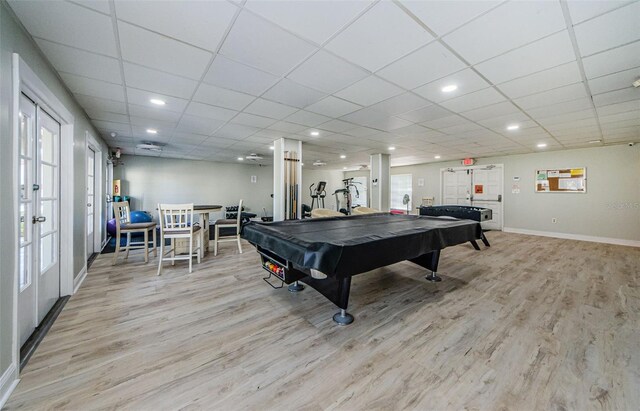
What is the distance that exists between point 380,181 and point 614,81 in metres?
4.82

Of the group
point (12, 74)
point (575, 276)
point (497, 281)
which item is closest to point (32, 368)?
A: point (12, 74)

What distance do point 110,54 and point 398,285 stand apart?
3.84m

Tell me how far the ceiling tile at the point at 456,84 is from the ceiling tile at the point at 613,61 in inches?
31.3

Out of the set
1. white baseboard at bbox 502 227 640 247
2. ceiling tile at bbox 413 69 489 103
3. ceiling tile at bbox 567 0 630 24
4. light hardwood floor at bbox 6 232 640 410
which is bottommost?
light hardwood floor at bbox 6 232 640 410

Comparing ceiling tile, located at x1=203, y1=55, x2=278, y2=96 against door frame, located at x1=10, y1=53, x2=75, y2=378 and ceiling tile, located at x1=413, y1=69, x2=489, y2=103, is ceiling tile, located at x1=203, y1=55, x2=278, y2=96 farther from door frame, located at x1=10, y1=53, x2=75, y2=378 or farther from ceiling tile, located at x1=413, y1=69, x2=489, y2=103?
ceiling tile, located at x1=413, y1=69, x2=489, y2=103

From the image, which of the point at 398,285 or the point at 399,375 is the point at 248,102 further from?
the point at 399,375

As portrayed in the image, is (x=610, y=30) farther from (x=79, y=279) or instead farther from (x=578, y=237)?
(x=578, y=237)

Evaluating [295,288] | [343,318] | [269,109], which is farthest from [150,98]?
[343,318]

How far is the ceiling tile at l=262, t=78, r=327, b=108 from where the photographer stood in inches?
106

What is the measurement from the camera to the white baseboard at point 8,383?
4.34 feet

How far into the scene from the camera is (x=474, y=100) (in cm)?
306

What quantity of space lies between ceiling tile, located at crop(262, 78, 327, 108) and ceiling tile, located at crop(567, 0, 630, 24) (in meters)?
2.09

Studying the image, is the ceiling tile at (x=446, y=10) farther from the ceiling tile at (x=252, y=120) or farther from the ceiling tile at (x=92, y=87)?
the ceiling tile at (x=92, y=87)

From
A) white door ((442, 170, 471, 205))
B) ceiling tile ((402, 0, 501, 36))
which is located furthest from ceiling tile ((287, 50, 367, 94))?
white door ((442, 170, 471, 205))
